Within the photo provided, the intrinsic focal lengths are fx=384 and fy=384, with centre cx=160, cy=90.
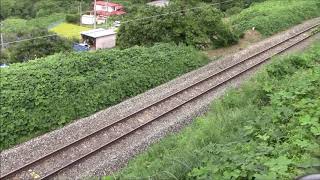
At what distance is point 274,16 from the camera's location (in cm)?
2988

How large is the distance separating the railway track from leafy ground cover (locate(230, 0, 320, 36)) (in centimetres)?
759

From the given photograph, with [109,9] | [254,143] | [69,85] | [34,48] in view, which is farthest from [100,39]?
[109,9]

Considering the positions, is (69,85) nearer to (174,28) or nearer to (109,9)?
(174,28)

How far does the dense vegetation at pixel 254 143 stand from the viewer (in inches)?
231

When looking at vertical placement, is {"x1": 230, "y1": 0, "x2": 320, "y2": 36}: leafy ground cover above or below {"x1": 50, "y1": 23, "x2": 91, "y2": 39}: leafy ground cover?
above

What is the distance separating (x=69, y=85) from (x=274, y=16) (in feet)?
64.7

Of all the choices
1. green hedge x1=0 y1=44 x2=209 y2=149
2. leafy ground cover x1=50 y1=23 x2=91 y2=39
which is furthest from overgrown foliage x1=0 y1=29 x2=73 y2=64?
leafy ground cover x1=50 y1=23 x2=91 y2=39

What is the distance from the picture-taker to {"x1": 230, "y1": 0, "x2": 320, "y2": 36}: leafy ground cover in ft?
92.2

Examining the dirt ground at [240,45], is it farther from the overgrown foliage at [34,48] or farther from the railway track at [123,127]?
the overgrown foliage at [34,48]

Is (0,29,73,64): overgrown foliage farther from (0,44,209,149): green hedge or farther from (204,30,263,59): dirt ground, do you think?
(204,30,263,59): dirt ground

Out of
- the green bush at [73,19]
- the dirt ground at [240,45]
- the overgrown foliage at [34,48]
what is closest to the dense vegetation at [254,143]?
the dirt ground at [240,45]

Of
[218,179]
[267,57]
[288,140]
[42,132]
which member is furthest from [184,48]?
[218,179]

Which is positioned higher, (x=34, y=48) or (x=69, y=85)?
(x=69, y=85)

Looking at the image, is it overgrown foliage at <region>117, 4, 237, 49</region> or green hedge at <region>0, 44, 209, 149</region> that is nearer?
green hedge at <region>0, 44, 209, 149</region>
